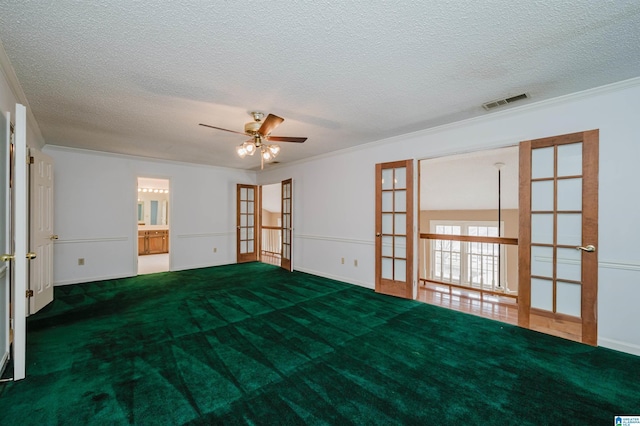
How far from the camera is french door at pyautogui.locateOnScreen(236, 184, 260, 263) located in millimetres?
6852

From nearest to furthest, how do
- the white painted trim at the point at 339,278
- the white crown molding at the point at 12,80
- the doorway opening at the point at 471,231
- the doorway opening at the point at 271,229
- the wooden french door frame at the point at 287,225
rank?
the white crown molding at the point at 12,80 < the doorway opening at the point at 471,231 < the white painted trim at the point at 339,278 < the wooden french door frame at the point at 287,225 < the doorway opening at the point at 271,229

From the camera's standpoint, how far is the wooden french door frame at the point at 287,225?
19.3ft

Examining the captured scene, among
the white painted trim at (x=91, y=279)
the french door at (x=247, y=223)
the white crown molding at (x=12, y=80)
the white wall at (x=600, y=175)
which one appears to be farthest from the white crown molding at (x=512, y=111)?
the white painted trim at (x=91, y=279)

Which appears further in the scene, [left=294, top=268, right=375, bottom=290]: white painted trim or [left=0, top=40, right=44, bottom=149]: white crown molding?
[left=294, top=268, right=375, bottom=290]: white painted trim

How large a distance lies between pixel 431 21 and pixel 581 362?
2.95 m

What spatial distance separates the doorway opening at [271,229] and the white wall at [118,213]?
1.44 m

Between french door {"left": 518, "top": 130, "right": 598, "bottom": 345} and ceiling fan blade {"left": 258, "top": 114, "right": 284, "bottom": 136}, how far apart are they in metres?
2.70

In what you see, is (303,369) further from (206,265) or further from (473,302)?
(206,265)

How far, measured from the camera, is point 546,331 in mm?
2820

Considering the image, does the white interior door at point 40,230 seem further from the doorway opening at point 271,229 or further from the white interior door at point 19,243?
the doorway opening at point 271,229

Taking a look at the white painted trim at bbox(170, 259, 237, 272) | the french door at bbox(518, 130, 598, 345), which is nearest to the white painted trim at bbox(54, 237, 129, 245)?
the white painted trim at bbox(170, 259, 237, 272)

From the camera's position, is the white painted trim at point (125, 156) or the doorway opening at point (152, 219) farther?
the doorway opening at point (152, 219)

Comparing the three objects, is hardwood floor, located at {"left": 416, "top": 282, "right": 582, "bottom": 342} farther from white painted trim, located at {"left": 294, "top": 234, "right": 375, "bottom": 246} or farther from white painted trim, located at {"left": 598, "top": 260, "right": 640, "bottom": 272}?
white painted trim, located at {"left": 294, "top": 234, "right": 375, "bottom": 246}

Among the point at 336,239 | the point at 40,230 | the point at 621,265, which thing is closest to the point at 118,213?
the point at 40,230
